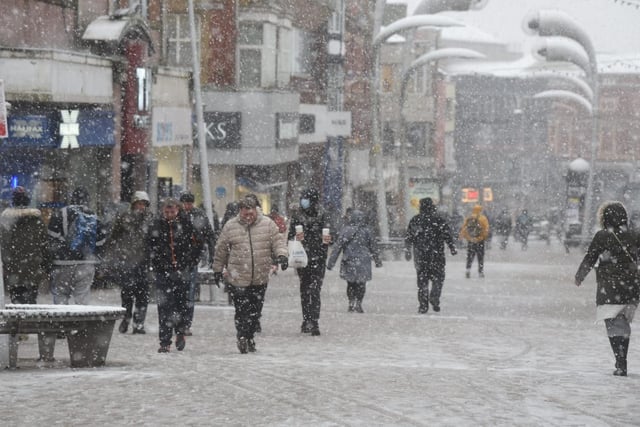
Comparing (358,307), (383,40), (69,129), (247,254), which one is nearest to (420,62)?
(383,40)

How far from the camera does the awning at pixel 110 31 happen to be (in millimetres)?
28266

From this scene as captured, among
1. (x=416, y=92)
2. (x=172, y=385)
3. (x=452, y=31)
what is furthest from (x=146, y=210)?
(x=452, y=31)

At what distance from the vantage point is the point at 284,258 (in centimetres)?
1451

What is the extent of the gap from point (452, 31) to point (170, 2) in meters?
93.5

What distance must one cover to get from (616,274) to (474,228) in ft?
60.2

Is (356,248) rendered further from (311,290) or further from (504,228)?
(504,228)

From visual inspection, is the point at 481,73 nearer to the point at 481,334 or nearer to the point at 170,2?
the point at 170,2

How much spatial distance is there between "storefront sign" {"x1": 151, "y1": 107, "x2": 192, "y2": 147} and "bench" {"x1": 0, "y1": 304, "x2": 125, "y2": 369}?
19.7 metres

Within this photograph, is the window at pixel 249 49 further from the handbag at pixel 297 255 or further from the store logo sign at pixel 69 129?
the handbag at pixel 297 255

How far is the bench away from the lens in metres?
12.7

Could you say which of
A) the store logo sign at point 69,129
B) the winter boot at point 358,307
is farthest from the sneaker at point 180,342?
the store logo sign at point 69,129

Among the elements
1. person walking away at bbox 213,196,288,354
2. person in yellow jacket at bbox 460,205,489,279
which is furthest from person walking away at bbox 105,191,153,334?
person in yellow jacket at bbox 460,205,489,279

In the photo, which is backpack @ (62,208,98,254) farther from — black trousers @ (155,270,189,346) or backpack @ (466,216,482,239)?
backpack @ (466,216,482,239)

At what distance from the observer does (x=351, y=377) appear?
42.0 ft
